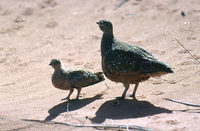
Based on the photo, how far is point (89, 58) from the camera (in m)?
10.5

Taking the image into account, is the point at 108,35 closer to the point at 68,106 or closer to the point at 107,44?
the point at 107,44

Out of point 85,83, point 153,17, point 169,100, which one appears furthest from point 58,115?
point 153,17

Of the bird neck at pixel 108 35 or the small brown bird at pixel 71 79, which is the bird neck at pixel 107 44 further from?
the small brown bird at pixel 71 79

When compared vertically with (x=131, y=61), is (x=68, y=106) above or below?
below

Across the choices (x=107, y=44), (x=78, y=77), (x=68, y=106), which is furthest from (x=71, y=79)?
(x=107, y=44)

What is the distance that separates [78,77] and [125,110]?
1.36 m

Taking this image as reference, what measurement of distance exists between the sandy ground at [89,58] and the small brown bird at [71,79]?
29 cm

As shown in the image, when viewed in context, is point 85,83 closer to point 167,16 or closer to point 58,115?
point 58,115

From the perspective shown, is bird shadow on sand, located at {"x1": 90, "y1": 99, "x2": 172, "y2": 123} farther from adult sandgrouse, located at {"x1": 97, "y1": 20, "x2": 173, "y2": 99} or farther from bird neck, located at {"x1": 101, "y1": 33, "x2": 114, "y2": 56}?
bird neck, located at {"x1": 101, "y1": 33, "x2": 114, "y2": 56}

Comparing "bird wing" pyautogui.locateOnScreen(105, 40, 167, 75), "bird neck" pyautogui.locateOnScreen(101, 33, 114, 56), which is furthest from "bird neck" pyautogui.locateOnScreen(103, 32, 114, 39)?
"bird wing" pyautogui.locateOnScreen(105, 40, 167, 75)

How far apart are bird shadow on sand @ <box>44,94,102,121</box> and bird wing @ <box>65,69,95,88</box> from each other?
323 millimetres

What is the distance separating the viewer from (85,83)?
8.12 m

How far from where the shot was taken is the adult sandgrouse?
23.6ft

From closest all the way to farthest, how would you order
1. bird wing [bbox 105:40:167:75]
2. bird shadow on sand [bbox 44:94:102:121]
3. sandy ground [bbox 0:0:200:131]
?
1. sandy ground [bbox 0:0:200:131]
2. bird wing [bbox 105:40:167:75]
3. bird shadow on sand [bbox 44:94:102:121]
